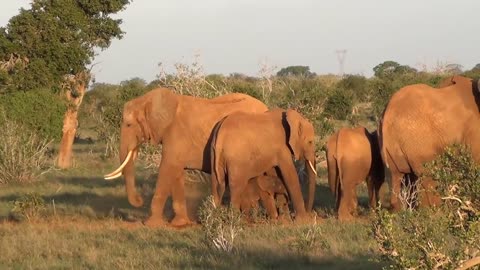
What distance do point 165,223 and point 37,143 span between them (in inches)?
382

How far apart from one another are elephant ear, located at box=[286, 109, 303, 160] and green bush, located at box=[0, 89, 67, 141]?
10.6 meters

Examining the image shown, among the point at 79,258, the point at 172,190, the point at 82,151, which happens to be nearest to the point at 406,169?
the point at 172,190

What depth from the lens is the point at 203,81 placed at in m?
22.6

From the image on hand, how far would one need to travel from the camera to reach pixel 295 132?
14250mm

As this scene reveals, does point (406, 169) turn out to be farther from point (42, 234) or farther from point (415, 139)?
point (42, 234)

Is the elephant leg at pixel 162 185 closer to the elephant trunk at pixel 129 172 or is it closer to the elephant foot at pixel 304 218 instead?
the elephant trunk at pixel 129 172

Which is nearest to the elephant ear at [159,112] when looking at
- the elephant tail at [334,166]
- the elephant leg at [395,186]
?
the elephant tail at [334,166]

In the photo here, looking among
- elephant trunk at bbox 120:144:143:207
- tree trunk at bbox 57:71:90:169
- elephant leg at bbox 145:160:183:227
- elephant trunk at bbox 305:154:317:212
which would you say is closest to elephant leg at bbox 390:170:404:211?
elephant trunk at bbox 305:154:317:212

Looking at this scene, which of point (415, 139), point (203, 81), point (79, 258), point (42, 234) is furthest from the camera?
point (203, 81)

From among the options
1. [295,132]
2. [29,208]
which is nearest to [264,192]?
[295,132]

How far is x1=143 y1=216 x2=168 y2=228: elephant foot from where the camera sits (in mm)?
15044

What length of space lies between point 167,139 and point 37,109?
9319 mm

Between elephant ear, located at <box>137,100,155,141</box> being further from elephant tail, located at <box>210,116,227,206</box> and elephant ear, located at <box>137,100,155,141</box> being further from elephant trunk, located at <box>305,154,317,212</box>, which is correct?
elephant trunk, located at <box>305,154,317,212</box>

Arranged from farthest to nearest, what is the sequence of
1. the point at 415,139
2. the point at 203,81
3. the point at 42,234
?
the point at 203,81, the point at 415,139, the point at 42,234
